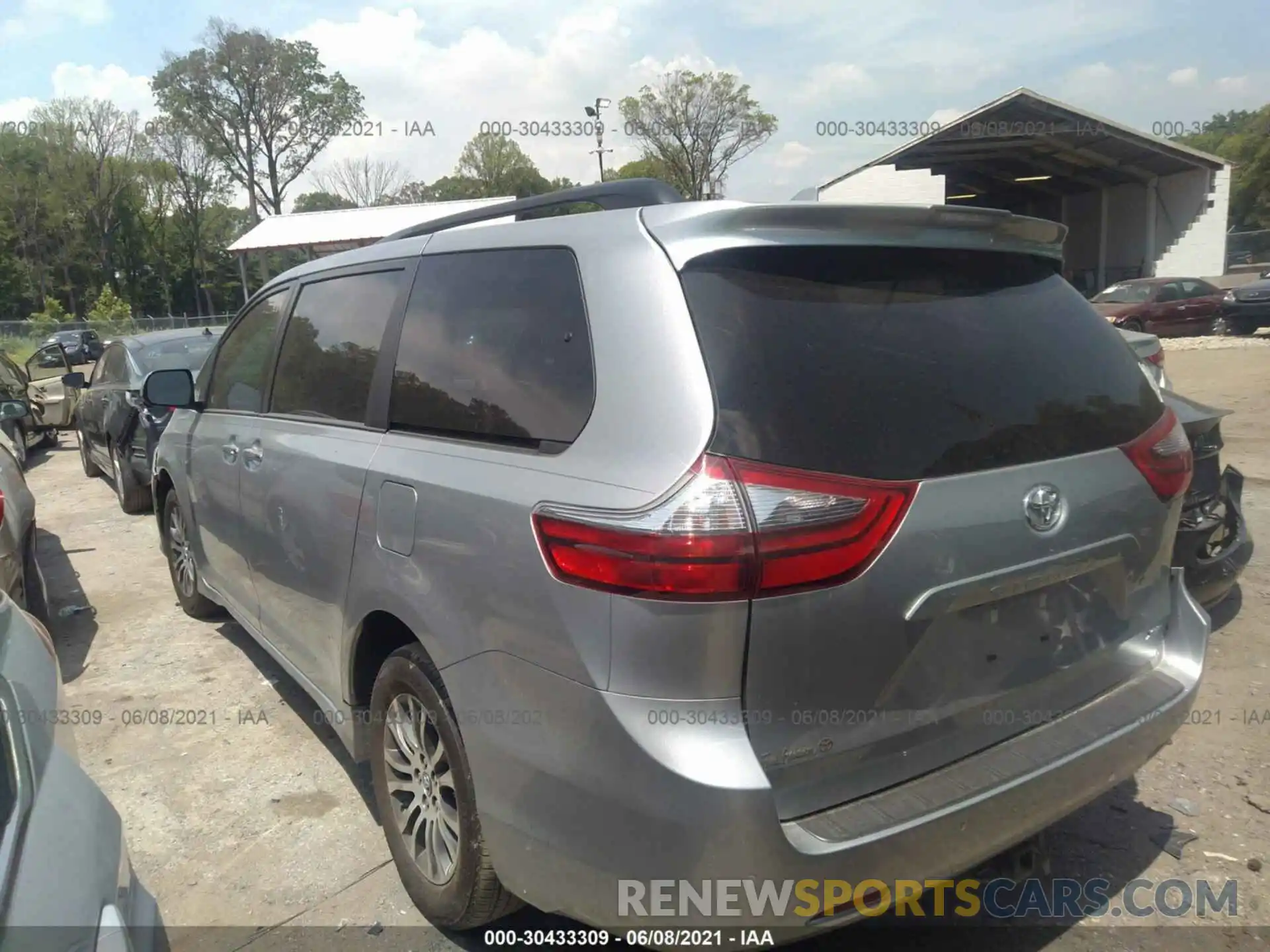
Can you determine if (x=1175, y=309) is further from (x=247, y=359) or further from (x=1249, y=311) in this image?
(x=247, y=359)

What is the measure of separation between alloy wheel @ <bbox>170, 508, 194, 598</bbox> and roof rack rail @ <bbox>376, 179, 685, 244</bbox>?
2689 mm

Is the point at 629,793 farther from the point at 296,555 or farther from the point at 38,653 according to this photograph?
the point at 296,555

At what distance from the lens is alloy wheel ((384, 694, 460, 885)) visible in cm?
246

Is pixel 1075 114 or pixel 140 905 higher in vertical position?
pixel 1075 114

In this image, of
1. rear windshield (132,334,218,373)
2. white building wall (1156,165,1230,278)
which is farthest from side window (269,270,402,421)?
white building wall (1156,165,1230,278)

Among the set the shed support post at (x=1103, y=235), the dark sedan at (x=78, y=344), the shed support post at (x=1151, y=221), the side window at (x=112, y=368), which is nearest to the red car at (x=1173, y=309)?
the shed support post at (x=1151, y=221)

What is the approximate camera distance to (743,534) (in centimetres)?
177

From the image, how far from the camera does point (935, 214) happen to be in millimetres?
2252

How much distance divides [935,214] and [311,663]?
2506 mm

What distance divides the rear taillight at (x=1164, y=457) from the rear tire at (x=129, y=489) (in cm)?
797

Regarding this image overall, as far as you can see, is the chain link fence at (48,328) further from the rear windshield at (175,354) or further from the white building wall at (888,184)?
the rear windshield at (175,354)


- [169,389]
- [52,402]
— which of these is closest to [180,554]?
[169,389]

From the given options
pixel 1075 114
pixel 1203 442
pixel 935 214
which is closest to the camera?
pixel 935 214

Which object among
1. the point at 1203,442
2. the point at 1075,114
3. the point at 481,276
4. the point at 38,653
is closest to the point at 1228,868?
the point at 1203,442
